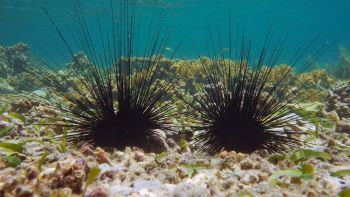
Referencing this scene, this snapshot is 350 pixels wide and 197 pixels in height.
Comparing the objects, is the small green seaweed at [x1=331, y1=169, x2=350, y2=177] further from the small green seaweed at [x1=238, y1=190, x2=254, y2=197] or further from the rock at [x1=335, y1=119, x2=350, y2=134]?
the rock at [x1=335, y1=119, x2=350, y2=134]

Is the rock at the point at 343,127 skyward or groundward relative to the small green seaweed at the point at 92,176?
skyward

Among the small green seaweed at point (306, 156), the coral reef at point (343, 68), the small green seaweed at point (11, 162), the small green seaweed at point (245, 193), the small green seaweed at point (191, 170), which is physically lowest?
the small green seaweed at point (245, 193)

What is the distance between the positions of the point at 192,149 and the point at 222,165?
4.16 feet

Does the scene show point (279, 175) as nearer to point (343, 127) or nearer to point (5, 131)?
point (343, 127)

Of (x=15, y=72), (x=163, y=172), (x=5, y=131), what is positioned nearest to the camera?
(x=163, y=172)

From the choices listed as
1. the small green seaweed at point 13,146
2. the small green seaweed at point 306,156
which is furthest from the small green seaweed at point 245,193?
the small green seaweed at point 13,146

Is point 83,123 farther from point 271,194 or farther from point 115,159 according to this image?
point 271,194

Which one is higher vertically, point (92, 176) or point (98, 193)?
point (92, 176)

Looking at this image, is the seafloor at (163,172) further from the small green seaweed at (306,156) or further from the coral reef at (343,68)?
the coral reef at (343,68)

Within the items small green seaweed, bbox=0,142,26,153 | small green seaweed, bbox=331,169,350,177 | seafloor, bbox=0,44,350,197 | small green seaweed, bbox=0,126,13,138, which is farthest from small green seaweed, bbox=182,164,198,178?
small green seaweed, bbox=0,126,13,138

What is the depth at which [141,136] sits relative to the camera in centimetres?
432

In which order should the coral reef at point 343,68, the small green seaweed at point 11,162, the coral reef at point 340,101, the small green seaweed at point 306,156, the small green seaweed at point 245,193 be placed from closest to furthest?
the small green seaweed at point 245,193
the small green seaweed at point 11,162
the small green seaweed at point 306,156
the coral reef at point 340,101
the coral reef at point 343,68

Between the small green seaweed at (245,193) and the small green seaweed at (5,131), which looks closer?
the small green seaweed at (245,193)

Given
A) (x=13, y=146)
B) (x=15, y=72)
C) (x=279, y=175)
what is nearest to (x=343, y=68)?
(x=279, y=175)
